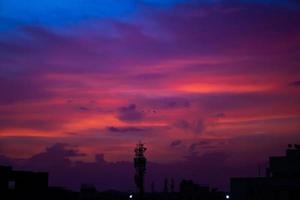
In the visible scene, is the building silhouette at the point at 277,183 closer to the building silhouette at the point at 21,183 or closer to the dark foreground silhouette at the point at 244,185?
the dark foreground silhouette at the point at 244,185

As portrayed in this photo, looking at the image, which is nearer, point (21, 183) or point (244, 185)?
point (21, 183)

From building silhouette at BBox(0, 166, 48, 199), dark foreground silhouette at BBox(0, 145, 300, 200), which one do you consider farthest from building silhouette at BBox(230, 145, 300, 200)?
building silhouette at BBox(0, 166, 48, 199)

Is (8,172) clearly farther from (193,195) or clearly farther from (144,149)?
(193,195)

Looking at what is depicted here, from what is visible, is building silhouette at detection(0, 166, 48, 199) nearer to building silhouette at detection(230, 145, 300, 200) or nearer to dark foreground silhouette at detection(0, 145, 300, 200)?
dark foreground silhouette at detection(0, 145, 300, 200)

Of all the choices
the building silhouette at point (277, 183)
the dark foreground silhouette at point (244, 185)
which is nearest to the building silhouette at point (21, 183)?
the dark foreground silhouette at point (244, 185)

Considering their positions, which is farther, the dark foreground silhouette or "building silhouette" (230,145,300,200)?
"building silhouette" (230,145,300,200)

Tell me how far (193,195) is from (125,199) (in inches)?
672

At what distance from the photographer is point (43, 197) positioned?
71.9 meters

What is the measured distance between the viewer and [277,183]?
8425 centimetres

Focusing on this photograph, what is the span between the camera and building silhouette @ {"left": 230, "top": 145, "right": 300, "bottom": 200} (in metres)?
82.2

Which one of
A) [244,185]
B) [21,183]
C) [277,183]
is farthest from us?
[244,185]

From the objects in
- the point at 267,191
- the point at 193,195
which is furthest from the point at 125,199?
the point at 267,191

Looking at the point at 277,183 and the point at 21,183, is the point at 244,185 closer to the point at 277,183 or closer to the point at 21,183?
the point at 277,183

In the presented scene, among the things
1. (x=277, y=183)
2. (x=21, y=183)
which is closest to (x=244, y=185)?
(x=277, y=183)
